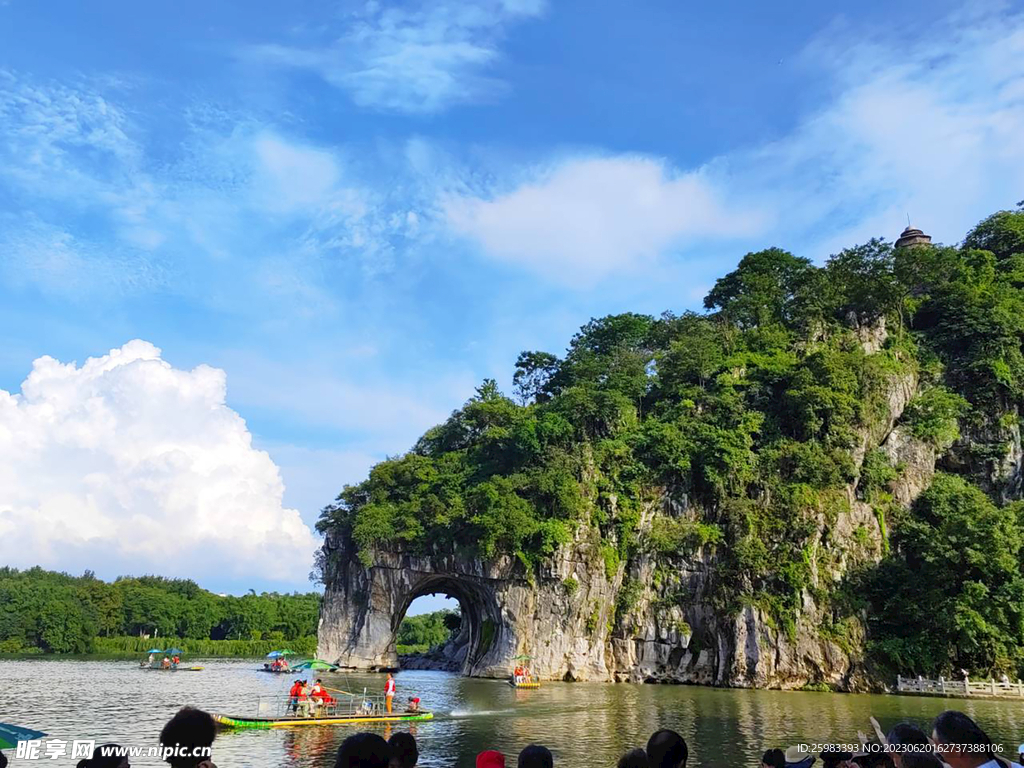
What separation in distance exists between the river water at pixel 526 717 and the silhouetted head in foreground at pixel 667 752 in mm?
12360

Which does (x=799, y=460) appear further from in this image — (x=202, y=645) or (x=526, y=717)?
(x=202, y=645)

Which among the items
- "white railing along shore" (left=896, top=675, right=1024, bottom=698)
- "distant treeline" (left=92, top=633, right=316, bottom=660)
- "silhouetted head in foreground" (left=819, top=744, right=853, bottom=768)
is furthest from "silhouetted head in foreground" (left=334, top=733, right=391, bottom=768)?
"distant treeline" (left=92, top=633, right=316, bottom=660)

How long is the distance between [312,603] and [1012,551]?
77581 millimetres

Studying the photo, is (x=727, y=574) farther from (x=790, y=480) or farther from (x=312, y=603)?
(x=312, y=603)

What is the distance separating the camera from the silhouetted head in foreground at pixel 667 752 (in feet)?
13.7

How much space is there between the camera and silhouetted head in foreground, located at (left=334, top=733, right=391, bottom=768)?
3.47 metres

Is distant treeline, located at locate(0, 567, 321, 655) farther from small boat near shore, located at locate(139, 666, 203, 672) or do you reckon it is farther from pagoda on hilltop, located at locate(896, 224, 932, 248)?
pagoda on hilltop, located at locate(896, 224, 932, 248)

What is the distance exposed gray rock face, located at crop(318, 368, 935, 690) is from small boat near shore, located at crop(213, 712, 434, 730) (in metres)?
18.1

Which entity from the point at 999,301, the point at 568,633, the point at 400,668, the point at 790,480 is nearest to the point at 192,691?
the point at 568,633

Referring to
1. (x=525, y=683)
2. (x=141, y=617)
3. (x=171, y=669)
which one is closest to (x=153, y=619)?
(x=141, y=617)

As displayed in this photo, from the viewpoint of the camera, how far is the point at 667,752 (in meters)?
4.20

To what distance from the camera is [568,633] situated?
131 feet

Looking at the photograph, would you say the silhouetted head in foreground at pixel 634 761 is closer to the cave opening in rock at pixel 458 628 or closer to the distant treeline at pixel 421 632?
the cave opening in rock at pixel 458 628

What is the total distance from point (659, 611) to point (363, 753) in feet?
121
